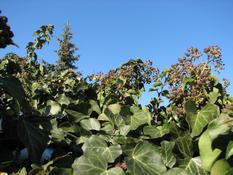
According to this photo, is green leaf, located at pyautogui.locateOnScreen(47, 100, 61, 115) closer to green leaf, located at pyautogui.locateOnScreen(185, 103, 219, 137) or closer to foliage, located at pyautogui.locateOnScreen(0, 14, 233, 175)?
foliage, located at pyautogui.locateOnScreen(0, 14, 233, 175)

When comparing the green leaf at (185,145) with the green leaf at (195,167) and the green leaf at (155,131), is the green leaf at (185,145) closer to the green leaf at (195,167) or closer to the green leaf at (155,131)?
the green leaf at (195,167)

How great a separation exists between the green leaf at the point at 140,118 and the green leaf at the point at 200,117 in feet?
1.09

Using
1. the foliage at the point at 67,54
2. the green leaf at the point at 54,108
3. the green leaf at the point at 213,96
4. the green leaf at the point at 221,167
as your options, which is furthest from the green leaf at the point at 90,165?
the foliage at the point at 67,54

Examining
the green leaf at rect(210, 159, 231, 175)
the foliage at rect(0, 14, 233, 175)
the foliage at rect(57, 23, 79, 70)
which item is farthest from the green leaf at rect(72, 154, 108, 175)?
the foliage at rect(57, 23, 79, 70)

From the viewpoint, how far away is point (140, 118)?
8.45ft

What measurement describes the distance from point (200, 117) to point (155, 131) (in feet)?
1.00

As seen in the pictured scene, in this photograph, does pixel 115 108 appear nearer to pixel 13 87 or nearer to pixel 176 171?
pixel 176 171

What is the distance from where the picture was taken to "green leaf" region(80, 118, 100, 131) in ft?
8.23

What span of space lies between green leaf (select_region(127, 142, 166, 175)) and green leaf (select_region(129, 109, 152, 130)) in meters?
0.35

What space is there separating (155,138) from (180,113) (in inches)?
8.8

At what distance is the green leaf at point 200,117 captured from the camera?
2.29 meters

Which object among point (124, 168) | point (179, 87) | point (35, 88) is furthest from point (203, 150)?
point (35, 88)

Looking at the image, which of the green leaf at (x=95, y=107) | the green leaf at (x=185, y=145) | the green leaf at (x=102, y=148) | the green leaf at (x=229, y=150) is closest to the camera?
the green leaf at (x=229, y=150)

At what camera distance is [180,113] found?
2484 mm
